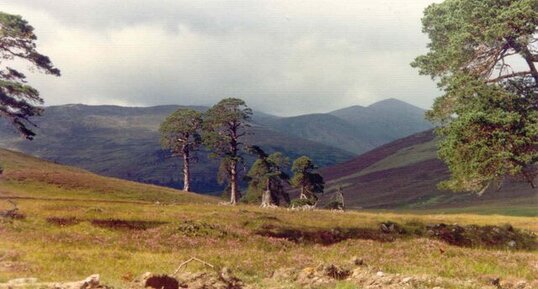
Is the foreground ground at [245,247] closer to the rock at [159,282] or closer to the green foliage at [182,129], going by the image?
the rock at [159,282]

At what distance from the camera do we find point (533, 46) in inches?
1084

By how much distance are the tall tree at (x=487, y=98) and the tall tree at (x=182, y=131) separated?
60037 millimetres

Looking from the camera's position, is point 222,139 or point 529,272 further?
point 222,139

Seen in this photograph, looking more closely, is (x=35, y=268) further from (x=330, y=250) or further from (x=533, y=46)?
(x=533, y=46)

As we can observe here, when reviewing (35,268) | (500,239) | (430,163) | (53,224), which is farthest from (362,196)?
(35,268)

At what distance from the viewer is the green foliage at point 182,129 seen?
284 ft

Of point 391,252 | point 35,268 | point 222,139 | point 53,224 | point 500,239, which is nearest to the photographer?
point 35,268

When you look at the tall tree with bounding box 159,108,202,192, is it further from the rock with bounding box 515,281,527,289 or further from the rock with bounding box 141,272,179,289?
the rock with bounding box 515,281,527,289

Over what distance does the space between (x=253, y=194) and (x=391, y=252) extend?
53488 millimetres

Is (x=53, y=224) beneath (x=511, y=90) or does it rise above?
beneath

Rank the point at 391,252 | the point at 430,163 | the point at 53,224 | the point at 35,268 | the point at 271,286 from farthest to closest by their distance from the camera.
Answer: the point at 430,163 → the point at 53,224 → the point at 391,252 → the point at 35,268 → the point at 271,286

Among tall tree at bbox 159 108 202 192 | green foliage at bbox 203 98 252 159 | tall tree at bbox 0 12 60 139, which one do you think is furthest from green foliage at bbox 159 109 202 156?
tall tree at bbox 0 12 60 139

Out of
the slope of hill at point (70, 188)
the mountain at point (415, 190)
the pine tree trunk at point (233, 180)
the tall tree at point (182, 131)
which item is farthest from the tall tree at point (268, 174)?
the mountain at point (415, 190)

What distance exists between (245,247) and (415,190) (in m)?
110
